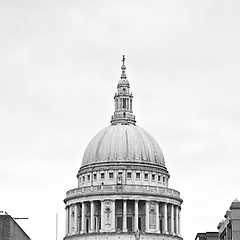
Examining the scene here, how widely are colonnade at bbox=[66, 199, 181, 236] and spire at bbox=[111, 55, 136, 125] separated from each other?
60.6 feet

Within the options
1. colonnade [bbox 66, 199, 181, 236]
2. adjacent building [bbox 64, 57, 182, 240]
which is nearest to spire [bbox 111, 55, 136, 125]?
adjacent building [bbox 64, 57, 182, 240]

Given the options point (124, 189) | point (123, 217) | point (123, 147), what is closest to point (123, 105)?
point (123, 147)

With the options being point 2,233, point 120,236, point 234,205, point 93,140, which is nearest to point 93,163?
point 93,140

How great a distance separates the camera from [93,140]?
636ft

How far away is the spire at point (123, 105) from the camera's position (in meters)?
195

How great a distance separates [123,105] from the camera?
196000 millimetres

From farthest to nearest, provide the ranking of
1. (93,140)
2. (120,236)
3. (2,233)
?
(93,140) → (120,236) → (2,233)

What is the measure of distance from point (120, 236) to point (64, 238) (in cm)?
1350

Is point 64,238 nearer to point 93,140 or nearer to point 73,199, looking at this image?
point 73,199

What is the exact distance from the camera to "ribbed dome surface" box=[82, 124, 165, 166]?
620 ft

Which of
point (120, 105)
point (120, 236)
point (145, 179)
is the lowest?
point (120, 236)

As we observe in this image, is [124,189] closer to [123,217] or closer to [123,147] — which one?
[123,217]

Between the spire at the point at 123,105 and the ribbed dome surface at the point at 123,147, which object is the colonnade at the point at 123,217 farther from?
the spire at the point at 123,105

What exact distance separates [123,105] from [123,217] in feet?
80.9
